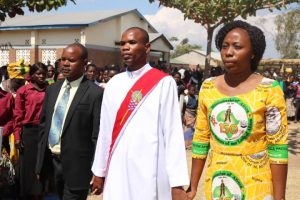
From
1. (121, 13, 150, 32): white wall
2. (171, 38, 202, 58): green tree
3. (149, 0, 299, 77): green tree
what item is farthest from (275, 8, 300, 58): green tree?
Answer: (149, 0, 299, 77): green tree

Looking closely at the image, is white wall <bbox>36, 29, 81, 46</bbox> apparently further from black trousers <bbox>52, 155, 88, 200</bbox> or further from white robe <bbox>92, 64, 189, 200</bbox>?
white robe <bbox>92, 64, 189, 200</bbox>

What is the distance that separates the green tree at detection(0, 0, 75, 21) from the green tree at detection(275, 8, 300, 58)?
155 ft

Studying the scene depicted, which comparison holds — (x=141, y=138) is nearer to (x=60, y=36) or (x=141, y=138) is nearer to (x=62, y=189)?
(x=62, y=189)

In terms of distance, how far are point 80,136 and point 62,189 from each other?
571mm

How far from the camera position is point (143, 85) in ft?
9.91

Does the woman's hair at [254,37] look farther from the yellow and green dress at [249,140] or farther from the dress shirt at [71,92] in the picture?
the dress shirt at [71,92]

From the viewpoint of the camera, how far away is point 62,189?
406 cm

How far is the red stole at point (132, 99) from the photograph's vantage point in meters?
2.99

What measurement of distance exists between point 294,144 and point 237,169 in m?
8.37

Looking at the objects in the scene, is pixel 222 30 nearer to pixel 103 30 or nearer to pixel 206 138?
pixel 206 138

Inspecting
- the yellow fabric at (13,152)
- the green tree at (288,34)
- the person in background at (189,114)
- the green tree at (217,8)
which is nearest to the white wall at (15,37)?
the green tree at (217,8)

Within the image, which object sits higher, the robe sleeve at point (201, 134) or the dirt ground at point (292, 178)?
the robe sleeve at point (201, 134)

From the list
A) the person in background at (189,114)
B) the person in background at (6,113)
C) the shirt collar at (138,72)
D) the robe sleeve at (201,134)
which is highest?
the shirt collar at (138,72)

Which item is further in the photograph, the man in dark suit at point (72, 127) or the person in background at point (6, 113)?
the person in background at point (6, 113)
